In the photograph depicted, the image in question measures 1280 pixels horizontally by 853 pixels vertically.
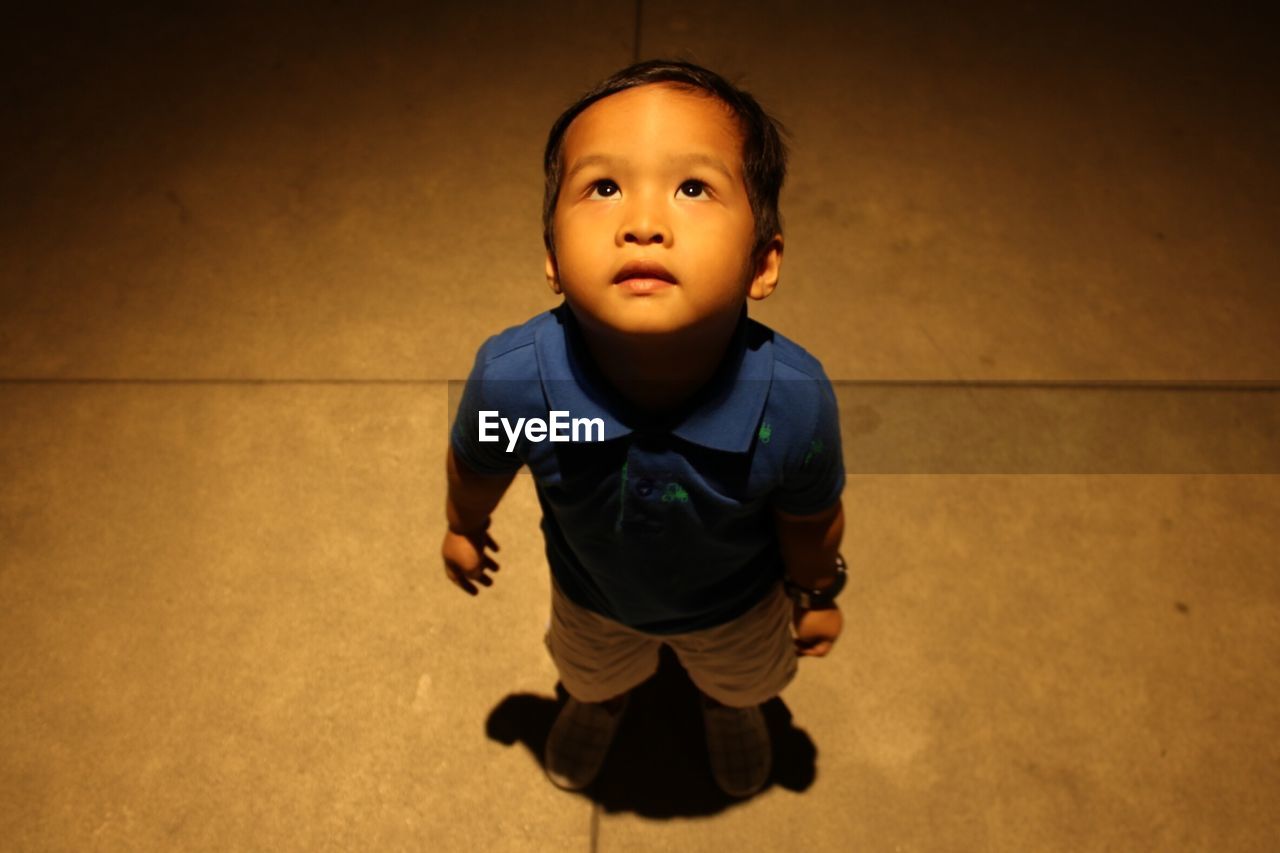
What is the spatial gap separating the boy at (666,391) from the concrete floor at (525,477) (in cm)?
38

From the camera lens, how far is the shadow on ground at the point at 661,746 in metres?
1.12

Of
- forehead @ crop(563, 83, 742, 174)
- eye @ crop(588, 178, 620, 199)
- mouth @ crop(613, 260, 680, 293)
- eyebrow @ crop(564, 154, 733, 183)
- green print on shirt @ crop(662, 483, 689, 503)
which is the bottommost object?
green print on shirt @ crop(662, 483, 689, 503)

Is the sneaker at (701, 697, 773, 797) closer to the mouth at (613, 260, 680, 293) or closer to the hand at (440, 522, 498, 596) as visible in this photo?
the hand at (440, 522, 498, 596)

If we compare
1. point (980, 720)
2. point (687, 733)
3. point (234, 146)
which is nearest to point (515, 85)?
point (234, 146)

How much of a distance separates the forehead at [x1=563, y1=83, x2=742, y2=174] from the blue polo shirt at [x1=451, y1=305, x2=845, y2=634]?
0.43 feet

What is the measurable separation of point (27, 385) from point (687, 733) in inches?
42.8

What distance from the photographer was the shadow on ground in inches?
43.9

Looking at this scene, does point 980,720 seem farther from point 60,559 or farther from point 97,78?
point 97,78

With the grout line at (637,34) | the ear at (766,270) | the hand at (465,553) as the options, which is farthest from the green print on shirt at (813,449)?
the grout line at (637,34)

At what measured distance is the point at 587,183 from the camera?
2.05 feet

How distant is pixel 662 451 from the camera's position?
67cm

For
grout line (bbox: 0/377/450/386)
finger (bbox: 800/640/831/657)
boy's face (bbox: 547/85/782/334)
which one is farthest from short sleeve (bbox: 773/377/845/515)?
grout line (bbox: 0/377/450/386)

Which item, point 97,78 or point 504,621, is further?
point 97,78

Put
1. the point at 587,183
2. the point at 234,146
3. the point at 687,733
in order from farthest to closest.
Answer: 1. the point at 234,146
2. the point at 687,733
3. the point at 587,183
